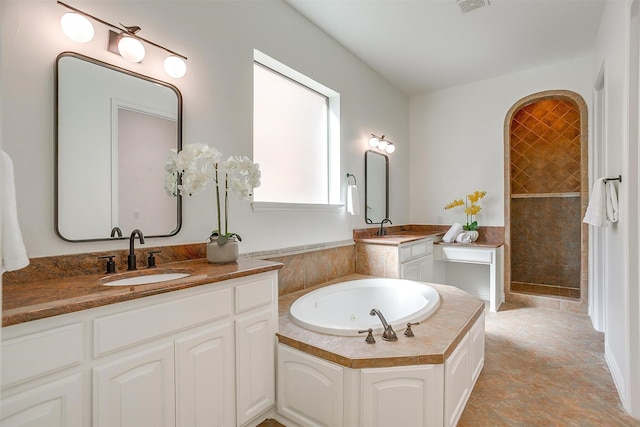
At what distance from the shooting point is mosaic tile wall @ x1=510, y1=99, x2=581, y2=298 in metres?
4.09

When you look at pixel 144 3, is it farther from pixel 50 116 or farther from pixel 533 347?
pixel 533 347

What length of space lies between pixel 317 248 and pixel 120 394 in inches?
73.2

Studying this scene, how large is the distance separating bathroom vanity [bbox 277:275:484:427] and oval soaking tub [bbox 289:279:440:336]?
1.62ft

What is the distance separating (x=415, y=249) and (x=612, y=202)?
5.50 feet

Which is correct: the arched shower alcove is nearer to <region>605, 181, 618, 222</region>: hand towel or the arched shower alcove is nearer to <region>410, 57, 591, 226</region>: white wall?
<region>410, 57, 591, 226</region>: white wall

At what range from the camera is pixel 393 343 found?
173 cm

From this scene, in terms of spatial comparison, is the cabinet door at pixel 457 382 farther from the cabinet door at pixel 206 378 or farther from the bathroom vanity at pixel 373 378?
the cabinet door at pixel 206 378

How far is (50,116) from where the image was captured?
1.53 metres

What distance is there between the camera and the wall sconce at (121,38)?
5.06 feet

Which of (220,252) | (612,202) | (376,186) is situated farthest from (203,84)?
(612,202)

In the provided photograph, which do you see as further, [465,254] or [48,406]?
[465,254]

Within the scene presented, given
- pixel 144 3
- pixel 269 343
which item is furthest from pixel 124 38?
pixel 269 343

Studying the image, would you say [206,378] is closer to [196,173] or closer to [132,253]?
[132,253]

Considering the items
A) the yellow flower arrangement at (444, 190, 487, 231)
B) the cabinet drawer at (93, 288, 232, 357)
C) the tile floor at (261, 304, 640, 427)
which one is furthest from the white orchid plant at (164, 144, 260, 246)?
the yellow flower arrangement at (444, 190, 487, 231)
